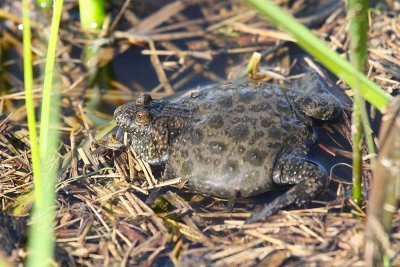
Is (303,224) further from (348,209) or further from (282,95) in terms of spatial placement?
(282,95)

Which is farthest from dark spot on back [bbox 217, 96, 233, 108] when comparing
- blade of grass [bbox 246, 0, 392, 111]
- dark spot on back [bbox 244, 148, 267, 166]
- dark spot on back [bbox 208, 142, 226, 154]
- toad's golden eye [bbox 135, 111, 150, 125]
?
blade of grass [bbox 246, 0, 392, 111]

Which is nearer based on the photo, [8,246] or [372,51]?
[8,246]

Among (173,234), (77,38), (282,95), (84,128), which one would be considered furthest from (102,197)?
(77,38)

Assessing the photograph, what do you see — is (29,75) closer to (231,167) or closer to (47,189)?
(47,189)

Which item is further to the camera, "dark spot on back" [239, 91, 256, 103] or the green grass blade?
"dark spot on back" [239, 91, 256, 103]

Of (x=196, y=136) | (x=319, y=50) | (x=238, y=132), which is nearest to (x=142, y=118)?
(x=196, y=136)

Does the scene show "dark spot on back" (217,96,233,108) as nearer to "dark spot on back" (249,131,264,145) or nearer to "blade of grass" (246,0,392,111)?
"dark spot on back" (249,131,264,145)

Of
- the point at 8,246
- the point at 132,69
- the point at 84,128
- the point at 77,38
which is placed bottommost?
the point at 8,246
